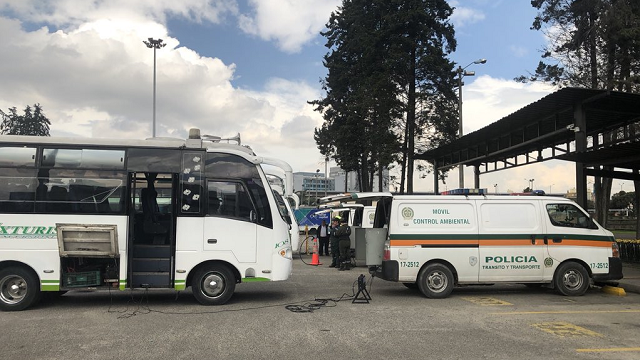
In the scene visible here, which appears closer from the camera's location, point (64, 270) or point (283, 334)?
point (283, 334)

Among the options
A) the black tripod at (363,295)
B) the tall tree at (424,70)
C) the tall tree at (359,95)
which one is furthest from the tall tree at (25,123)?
the black tripod at (363,295)

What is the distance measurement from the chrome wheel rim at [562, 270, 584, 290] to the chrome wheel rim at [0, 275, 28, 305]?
11202mm

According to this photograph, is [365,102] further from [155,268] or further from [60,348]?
[60,348]

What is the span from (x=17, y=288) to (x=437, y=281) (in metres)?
8.37

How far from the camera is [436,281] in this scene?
10469 millimetres

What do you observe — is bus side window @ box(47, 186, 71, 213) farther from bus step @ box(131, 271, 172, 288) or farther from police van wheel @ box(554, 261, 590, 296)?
police van wheel @ box(554, 261, 590, 296)

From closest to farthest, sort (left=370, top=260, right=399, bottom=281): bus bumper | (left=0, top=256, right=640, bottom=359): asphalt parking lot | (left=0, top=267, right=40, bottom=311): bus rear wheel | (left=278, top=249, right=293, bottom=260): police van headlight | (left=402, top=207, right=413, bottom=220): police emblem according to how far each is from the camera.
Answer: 1. (left=0, top=256, right=640, bottom=359): asphalt parking lot
2. (left=0, top=267, right=40, bottom=311): bus rear wheel
3. (left=278, top=249, right=293, bottom=260): police van headlight
4. (left=370, top=260, right=399, bottom=281): bus bumper
5. (left=402, top=207, right=413, bottom=220): police emblem

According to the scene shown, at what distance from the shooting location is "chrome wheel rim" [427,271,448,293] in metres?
10.4

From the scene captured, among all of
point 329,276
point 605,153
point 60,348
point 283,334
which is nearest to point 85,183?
point 60,348

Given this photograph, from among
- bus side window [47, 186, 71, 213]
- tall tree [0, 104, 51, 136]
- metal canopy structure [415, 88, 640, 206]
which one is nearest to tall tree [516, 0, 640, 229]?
metal canopy structure [415, 88, 640, 206]

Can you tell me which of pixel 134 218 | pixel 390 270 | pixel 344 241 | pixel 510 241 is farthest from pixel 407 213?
pixel 344 241

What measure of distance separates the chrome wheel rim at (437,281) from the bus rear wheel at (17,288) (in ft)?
25.8

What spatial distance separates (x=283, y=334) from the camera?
23.7ft

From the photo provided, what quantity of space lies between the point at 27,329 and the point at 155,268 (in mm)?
2363
